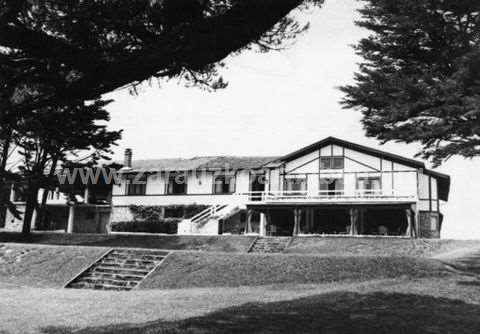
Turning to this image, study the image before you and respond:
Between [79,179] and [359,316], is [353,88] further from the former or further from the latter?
[79,179]

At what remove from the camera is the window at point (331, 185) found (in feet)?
128

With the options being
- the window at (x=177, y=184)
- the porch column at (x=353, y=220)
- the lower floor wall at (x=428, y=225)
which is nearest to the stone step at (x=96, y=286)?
the porch column at (x=353, y=220)

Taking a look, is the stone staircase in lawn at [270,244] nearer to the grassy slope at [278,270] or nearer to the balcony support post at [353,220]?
the balcony support post at [353,220]

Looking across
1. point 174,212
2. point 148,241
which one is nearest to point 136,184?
point 174,212

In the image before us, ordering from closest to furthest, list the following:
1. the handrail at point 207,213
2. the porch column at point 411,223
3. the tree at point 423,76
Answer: the tree at point 423,76 < the porch column at point 411,223 < the handrail at point 207,213

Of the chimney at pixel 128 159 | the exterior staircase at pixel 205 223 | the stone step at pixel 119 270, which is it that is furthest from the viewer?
the chimney at pixel 128 159

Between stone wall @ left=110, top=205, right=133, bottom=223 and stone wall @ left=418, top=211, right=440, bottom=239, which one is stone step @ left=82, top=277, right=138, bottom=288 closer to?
stone wall @ left=418, top=211, right=440, bottom=239

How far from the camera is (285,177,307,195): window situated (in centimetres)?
4009

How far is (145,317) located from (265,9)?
351 inches

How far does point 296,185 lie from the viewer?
40.4 metres

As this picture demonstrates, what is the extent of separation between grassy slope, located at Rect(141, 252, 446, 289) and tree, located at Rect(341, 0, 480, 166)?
4651mm

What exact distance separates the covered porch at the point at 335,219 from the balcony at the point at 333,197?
46 centimetres

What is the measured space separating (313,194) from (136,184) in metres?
16.1

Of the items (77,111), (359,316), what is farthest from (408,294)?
(77,111)
